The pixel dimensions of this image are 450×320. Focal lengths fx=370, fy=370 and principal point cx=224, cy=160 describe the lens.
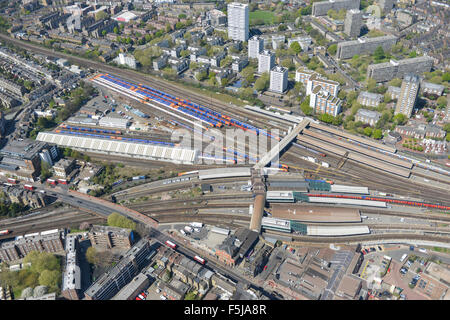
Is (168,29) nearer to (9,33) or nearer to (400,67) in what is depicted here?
(9,33)

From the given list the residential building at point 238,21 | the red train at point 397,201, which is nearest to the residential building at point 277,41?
the residential building at point 238,21

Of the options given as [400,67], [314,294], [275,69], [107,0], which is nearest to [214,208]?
[314,294]

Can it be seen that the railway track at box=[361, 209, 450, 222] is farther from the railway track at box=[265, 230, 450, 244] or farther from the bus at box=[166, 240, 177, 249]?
the bus at box=[166, 240, 177, 249]

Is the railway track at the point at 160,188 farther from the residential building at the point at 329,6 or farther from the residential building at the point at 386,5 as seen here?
the residential building at the point at 386,5

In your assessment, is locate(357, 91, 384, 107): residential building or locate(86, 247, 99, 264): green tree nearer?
locate(86, 247, 99, 264): green tree

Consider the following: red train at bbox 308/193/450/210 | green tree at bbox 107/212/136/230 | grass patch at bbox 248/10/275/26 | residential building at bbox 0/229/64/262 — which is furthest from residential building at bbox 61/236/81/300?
grass patch at bbox 248/10/275/26

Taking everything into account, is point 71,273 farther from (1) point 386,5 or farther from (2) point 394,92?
(1) point 386,5
